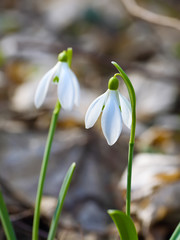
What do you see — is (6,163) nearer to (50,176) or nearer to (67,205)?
(50,176)

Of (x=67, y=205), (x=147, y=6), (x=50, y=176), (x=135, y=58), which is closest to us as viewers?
(x=67, y=205)

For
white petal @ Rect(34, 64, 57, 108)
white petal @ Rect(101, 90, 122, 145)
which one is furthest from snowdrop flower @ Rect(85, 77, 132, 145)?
white petal @ Rect(34, 64, 57, 108)

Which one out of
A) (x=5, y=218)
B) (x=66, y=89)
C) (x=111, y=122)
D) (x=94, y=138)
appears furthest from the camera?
(x=94, y=138)

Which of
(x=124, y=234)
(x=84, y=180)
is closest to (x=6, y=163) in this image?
(x=84, y=180)

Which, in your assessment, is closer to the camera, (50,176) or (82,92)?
(50,176)

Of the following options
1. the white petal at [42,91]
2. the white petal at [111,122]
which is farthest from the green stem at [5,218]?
the white petal at [111,122]

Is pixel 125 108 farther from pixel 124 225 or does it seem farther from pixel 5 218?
pixel 5 218

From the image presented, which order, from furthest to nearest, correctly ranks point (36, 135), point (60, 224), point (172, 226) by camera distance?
point (36, 135) → point (60, 224) → point (172, 226)

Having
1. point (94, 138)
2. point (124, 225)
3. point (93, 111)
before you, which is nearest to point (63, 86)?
point (93, 111)
